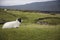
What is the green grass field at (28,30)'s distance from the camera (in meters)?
1.89

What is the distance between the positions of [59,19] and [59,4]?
9.7 inches

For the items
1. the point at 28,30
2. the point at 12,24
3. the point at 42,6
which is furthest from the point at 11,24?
the point at 42,6

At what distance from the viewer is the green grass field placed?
6.19ft

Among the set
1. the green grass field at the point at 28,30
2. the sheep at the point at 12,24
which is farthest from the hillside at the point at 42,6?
the sheep at the point at 12,24

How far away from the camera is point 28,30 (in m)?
1.92

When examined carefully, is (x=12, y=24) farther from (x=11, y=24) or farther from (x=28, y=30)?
(x=28, y=30)

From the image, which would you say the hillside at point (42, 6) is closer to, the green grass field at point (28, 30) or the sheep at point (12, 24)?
the green grass field at point (28, 30)

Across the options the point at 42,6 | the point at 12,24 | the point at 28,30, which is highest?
the point at 42,6

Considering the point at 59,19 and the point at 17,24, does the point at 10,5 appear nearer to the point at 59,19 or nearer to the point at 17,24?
the point at 17,24

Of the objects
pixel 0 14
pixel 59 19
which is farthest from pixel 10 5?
pixel 59 19

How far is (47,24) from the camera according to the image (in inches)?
78.0

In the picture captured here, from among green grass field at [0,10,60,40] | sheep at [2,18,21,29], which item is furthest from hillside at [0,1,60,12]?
sheep at [2,18,21,29]

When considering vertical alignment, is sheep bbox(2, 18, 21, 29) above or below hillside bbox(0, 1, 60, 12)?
below

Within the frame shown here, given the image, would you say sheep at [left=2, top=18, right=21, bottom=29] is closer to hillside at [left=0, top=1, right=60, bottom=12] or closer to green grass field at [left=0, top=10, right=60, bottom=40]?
green grass field at [left=0, top=10, right=60, bottom=40]
